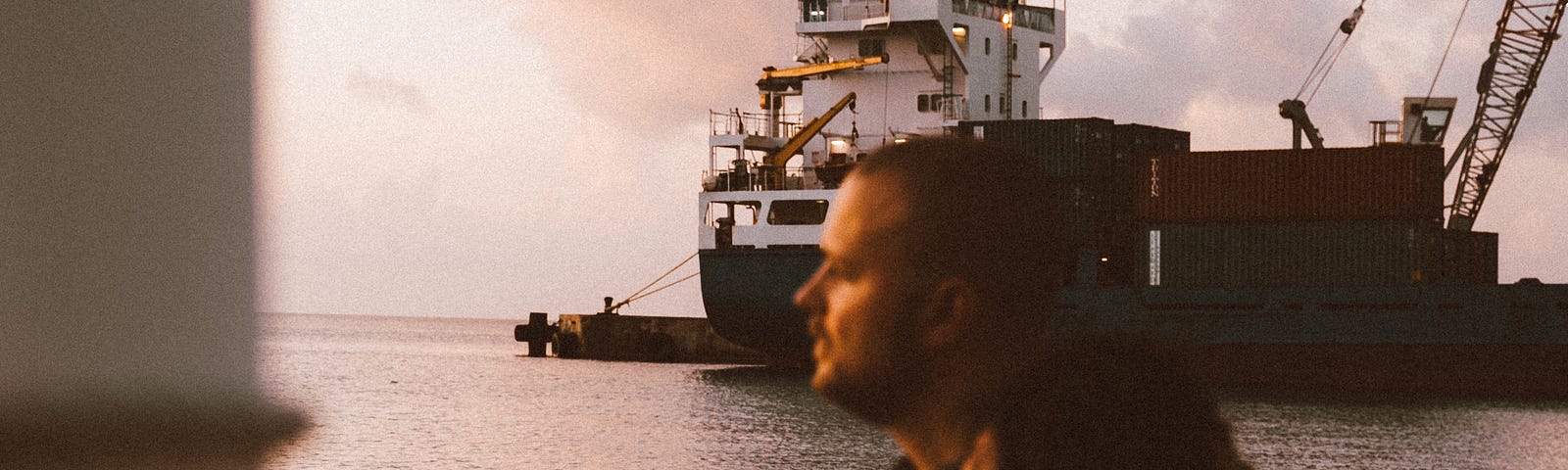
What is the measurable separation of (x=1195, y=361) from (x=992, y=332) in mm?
136

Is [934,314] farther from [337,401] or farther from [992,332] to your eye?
[337,401]

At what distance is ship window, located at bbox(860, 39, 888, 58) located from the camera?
4012 centimetres

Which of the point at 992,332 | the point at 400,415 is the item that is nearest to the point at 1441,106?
the point at 400,415

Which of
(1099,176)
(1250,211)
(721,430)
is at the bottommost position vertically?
(721,430)

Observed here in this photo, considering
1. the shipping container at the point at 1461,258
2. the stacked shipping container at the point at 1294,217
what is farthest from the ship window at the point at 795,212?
the shipping container at the point at 1461,258

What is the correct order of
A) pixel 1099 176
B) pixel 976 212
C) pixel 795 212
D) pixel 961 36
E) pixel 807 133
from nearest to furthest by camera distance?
pixel 976 212
pixel 1099 176
pixel 795 212
pixel 961 36
pixel 807 133

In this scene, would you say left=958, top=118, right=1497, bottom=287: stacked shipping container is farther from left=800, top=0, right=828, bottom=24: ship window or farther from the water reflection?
left=800, top=0, right=828, bottom=24: ship window

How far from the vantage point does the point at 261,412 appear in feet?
155

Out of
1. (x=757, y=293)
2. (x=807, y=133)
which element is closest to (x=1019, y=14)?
(x=807, y=133)

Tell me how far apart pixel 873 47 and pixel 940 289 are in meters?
39.4

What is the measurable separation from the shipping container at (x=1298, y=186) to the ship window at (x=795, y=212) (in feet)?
25.1

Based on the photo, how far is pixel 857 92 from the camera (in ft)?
132

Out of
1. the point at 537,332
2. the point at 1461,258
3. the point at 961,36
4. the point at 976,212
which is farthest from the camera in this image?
the point at 537,332

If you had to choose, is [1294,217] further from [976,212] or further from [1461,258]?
[976,212]
